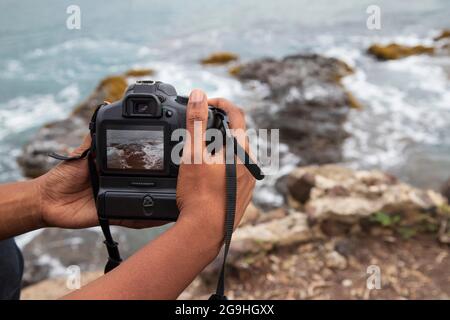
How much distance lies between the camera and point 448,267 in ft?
10.5

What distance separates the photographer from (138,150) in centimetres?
160

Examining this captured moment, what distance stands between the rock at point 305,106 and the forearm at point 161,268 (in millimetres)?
5977

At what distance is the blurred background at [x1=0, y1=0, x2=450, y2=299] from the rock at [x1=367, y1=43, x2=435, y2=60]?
0.16ft

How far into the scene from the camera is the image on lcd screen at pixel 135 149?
A: 158 centimetres

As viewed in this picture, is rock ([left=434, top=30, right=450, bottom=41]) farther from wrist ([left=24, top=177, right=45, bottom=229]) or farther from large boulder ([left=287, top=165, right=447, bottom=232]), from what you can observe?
wrist ([left=24, top=177, right=45, bottom=229])

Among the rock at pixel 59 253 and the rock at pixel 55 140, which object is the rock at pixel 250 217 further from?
the rock at pixel 55 140

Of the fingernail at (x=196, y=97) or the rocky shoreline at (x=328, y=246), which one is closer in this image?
the fingernail at (x=196, y=97)

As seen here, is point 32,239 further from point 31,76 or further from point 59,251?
point 31,76

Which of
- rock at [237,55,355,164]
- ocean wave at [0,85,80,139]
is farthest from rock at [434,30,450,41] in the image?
ocean wave at [0,85,80,139]

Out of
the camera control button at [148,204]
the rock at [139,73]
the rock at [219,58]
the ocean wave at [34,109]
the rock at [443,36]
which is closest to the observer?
the camera control button at [148,204]

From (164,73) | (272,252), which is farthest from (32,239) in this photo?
(164,73)
